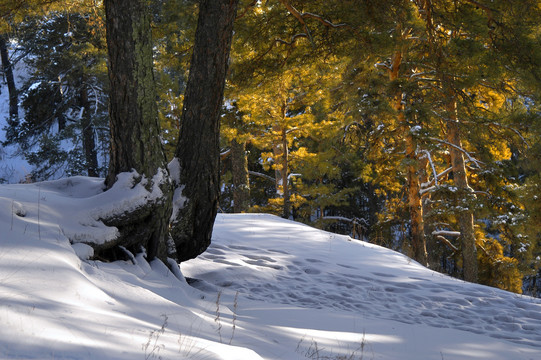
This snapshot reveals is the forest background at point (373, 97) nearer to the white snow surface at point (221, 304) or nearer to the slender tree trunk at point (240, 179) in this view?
the slender tree trunk at point (240, 179)

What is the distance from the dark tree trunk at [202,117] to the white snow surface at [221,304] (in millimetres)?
832

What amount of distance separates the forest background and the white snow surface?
3.58 meters

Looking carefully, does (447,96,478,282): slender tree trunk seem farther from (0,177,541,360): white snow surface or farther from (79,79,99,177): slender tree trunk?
(79,79,99,177): slender tree trunk

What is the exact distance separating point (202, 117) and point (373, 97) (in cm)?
909

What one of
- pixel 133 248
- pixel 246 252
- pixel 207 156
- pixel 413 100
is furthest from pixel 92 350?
pixel 413 100

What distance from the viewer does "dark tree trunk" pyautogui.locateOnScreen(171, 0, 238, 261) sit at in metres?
5.23

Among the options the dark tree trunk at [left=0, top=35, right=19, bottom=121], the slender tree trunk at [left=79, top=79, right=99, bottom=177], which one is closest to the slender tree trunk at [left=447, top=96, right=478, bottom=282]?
the slender tree trunk at [left=79, top=79, right=99, bottom=177]

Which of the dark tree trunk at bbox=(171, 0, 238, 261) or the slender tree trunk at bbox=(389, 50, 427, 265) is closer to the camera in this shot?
the dark tree trunk at bbox=(171, 0, 238, 261)

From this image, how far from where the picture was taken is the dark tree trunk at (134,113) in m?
4.49

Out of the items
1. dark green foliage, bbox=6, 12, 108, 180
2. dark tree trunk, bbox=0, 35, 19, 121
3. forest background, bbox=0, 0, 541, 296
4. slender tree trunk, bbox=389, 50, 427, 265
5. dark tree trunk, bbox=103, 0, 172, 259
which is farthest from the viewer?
dark tree trunk, bbox=0, 35, 19, 121

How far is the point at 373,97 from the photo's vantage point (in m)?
13.3

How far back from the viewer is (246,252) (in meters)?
7.21

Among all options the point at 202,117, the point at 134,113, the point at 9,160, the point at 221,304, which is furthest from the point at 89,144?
the point at 221,304

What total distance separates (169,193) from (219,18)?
2.14 metres
